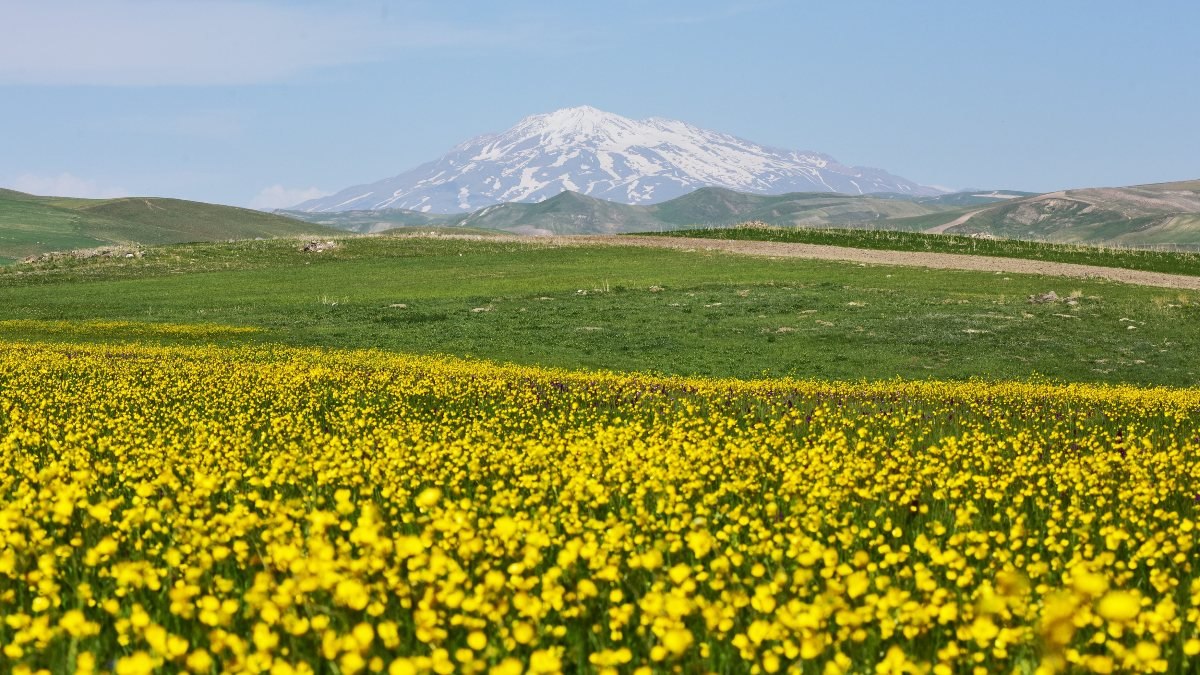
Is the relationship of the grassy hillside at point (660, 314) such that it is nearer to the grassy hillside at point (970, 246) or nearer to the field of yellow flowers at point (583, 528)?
the field of yellow flowers at point (583, 528)

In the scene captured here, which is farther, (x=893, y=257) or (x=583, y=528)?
(x=893, y=257)

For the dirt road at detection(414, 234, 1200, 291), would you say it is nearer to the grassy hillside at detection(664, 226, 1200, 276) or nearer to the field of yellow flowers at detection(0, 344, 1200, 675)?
the grassy hillside at detection(664, 226, 1200, 276)

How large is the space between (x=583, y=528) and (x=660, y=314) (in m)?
38.7

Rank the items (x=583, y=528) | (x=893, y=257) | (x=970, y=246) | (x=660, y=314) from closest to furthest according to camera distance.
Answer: (x=583, y=528), (x=660, y=314), (x=893, y=257), (x=970, y=246)

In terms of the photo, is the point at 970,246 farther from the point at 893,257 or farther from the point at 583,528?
the point at 583,528

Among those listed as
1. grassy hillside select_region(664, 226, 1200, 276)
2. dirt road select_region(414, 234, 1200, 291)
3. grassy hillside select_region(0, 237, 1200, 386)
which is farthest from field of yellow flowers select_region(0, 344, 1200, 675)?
grassy hillside select_region(664, 226, 1200, 276)

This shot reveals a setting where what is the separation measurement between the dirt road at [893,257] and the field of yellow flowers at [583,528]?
41.7 metres

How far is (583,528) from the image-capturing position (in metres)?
8.09

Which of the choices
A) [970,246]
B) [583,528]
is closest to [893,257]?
[970,246]

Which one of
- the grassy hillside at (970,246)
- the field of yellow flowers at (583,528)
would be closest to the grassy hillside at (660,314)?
the field of yellow flowers at (583,528)

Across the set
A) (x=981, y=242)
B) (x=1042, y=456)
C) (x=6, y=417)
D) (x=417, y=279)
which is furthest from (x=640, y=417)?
(x=981, y=242)

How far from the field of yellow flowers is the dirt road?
41.7 meters

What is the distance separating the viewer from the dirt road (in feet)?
201

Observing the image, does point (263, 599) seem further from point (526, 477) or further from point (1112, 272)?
point (1112, 272)
